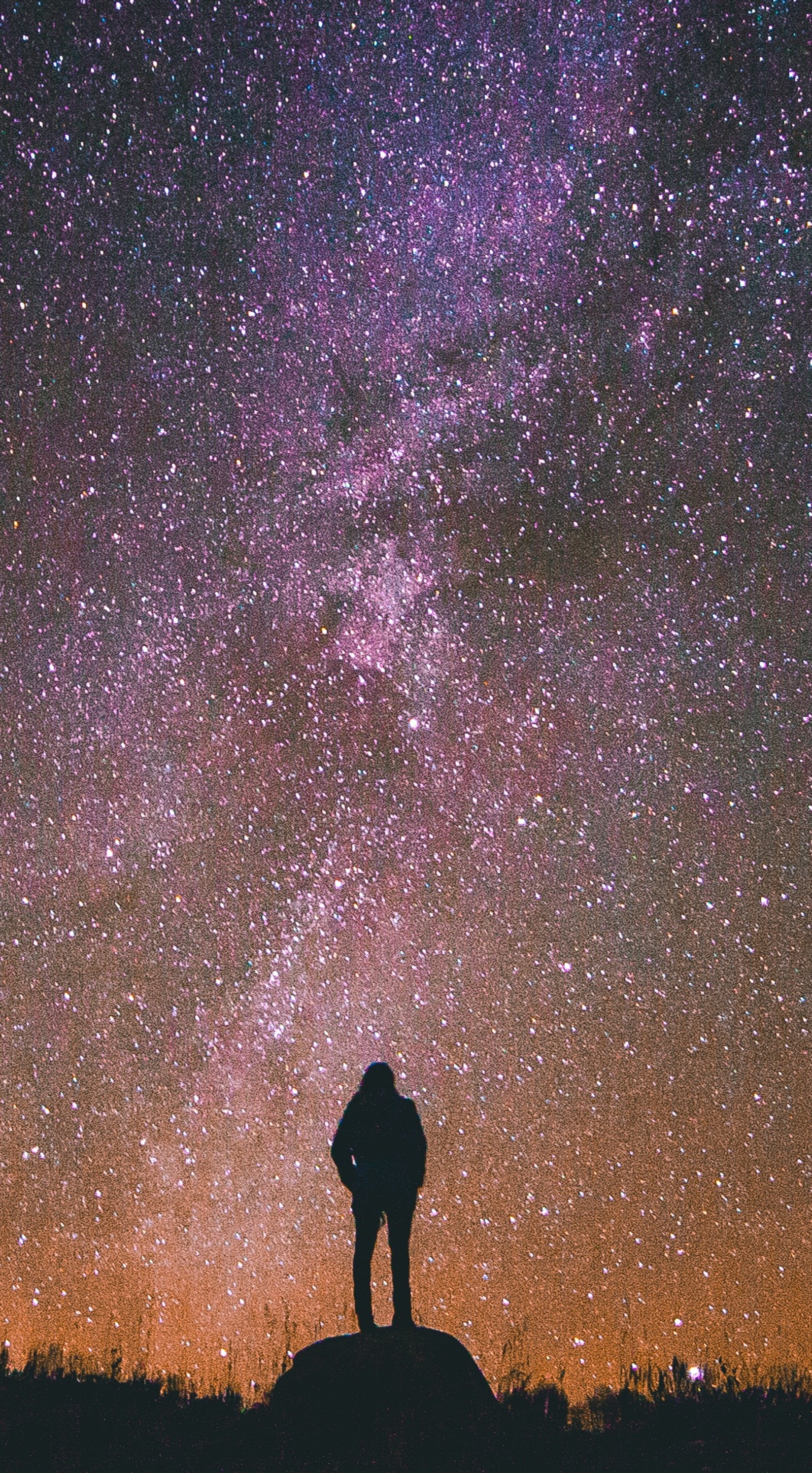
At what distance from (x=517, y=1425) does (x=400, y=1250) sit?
41 centimetres

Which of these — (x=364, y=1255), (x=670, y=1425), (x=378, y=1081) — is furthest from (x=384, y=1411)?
(x=670, y=1425)

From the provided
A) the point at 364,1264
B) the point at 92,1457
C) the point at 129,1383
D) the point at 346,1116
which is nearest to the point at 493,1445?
the point at 364,1264

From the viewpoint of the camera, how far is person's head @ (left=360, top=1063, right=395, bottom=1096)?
206 centimetres

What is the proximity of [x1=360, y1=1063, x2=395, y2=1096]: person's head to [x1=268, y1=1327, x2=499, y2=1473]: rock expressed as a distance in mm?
463

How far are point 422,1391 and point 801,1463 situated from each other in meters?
0.83

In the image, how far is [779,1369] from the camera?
2195 millimetres

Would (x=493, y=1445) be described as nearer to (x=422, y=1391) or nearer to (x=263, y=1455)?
(x=422, y=1391)

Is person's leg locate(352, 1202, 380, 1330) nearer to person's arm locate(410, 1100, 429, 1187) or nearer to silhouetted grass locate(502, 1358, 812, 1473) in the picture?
person's arm locate(410, 1100, 429, 1187)

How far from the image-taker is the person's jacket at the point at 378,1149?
1994 mm

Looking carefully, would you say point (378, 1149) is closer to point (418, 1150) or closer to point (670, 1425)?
point (418, 1150)

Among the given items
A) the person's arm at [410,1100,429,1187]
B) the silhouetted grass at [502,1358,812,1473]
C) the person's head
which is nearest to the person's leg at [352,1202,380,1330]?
the person's arm at [410,1100,429,1187]

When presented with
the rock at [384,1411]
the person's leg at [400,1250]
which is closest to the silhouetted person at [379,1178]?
the person's leg at [400,1250]

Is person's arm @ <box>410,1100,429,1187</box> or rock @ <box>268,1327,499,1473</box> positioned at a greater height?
person's arm @ <box>410,1100,429,1187</box>

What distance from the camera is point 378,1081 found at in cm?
207
